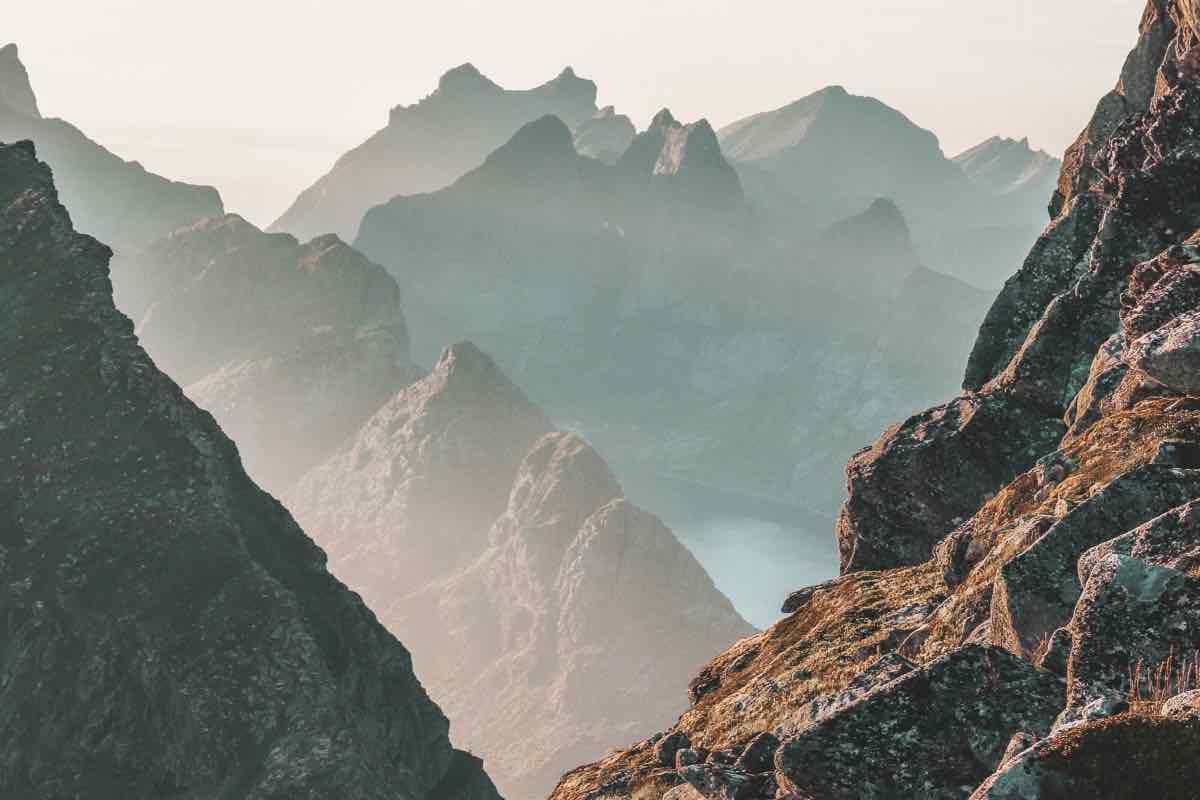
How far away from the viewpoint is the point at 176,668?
6103 cm

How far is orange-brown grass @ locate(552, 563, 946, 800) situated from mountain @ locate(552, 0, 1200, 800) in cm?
7

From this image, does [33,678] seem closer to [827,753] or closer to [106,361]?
[106,361]

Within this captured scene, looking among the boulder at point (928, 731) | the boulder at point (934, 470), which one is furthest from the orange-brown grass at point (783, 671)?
the boulder at point (934, 470)

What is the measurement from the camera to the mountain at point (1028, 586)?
12750 millimetres

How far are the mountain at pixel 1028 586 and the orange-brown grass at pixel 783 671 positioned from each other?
0.07 meters

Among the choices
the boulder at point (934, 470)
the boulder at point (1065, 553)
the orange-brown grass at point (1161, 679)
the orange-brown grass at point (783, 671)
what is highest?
the boulder at point (934, 470)

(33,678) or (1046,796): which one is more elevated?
(33,678)

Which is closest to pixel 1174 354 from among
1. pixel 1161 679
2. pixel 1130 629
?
pixel 1130 629

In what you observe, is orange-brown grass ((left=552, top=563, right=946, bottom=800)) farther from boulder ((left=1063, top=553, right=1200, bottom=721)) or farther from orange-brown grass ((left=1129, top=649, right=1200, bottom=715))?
orange-brown grass ((left=1129, top=649, right=1200, bottom=715))

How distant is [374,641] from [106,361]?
80.0 feet

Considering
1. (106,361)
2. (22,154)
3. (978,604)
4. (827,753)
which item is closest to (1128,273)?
(978,604)

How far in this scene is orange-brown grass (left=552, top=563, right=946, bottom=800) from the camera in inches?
798

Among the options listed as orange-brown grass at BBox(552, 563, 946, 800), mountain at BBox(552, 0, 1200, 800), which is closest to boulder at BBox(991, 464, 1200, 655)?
mountain at BBox(552, 0, 1200, 800)

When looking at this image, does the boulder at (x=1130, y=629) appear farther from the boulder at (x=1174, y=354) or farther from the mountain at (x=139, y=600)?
the mountain at (x=139, y=600)
